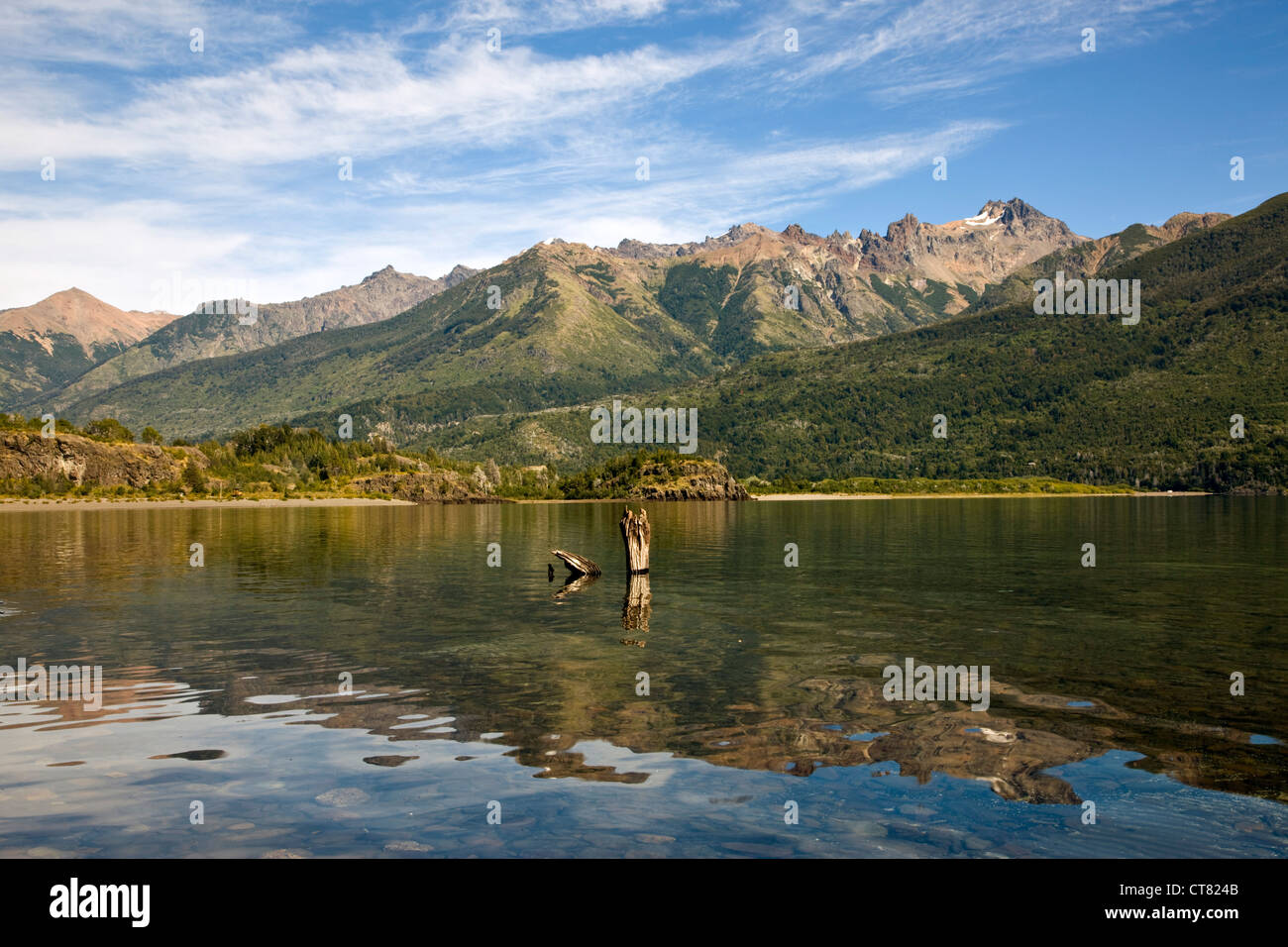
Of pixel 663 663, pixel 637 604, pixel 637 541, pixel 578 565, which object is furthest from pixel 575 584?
pixel 663 663

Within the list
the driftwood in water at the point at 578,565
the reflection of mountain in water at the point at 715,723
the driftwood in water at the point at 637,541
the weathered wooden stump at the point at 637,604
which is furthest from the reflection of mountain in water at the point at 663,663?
the driftwood in water at the point at 578,565

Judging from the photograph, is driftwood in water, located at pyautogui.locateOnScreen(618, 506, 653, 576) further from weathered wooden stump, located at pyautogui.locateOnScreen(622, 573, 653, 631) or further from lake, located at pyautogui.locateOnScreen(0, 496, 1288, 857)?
lake, located at pyautogui.locateOnScreen(0, 496, 1288, 857)

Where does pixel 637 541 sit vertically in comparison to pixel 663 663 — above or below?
above

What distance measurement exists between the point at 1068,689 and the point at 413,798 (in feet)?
67.9

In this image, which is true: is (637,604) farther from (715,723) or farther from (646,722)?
(715,723)

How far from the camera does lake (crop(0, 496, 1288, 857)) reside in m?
15.9

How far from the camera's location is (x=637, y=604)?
50469 millimetres

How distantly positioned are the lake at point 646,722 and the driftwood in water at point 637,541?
5.82 meters

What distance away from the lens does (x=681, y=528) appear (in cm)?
13600

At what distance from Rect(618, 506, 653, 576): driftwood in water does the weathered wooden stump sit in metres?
0.74

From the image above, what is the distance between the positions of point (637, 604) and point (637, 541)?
45.6 ft
